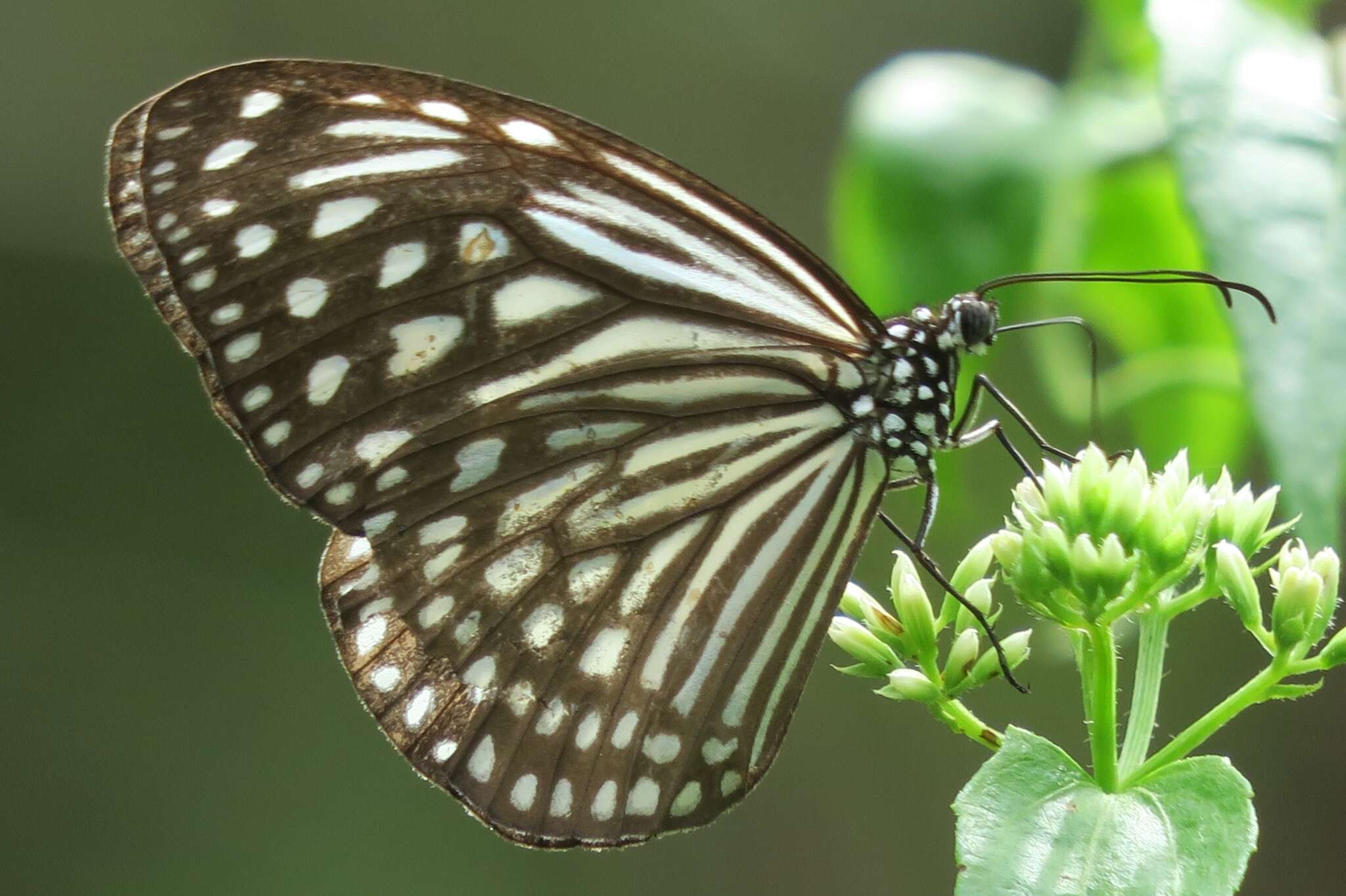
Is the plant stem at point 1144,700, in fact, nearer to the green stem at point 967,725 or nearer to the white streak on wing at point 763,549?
the green stem at point 967,725

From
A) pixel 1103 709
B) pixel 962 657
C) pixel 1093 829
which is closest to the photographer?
pixel 1093 829

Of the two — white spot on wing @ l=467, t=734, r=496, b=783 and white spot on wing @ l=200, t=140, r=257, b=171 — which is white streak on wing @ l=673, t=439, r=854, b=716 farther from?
white spot on wing @ l=200, t=140, r=257, b=171

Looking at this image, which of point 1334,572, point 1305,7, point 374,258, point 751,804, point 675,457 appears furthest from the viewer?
point 751,804

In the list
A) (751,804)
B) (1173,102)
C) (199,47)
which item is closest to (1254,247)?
(1173,102)

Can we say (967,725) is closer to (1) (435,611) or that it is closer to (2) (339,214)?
(1) (435,611)

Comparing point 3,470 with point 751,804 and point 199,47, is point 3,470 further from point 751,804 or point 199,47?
point 751,804

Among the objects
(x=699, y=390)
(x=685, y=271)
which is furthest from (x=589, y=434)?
(x=685, y=271)

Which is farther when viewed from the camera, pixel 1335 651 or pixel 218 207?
pixel 218 207
